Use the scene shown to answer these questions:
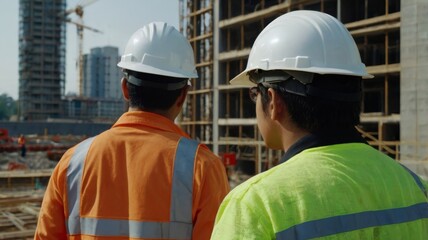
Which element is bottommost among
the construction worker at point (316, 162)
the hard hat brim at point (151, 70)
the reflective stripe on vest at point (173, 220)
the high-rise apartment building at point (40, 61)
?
the reflective stripe on vest at point (173, 220)

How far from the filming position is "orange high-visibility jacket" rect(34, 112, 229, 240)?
6.00 ft

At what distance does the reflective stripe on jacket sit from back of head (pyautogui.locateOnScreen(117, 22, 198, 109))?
98 centimetres

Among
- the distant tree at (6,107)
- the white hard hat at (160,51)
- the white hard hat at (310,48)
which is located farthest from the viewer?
the distant tree at (6,107)

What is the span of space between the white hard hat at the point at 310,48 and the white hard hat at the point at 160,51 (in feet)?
2.62

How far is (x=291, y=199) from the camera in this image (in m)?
1.14

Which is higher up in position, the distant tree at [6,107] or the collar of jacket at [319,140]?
the distant tree at [6,107]

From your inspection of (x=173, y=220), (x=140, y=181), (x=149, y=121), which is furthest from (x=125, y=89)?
(x=173, y=220)

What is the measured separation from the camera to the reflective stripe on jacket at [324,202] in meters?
1.12

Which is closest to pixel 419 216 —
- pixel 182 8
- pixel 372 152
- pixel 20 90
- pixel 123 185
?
pixel 372 152

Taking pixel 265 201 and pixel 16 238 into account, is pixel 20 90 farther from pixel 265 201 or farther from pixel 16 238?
pixel 265 201

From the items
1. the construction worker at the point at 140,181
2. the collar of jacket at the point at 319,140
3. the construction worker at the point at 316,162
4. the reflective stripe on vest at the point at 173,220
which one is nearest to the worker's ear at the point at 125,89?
the construction worker at the point at 140,181

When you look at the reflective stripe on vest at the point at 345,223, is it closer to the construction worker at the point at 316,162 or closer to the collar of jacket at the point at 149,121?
the construction worker at the point at 316,162

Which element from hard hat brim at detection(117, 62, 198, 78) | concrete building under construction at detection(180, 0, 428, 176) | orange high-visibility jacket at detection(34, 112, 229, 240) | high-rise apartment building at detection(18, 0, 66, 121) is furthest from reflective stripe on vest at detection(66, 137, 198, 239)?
high-rise apartment building at detection(18, 0, 66, 121)

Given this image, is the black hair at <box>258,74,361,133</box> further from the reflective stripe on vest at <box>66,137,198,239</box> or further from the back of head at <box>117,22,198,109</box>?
the back of head at <box>117,22,198,109</box>
